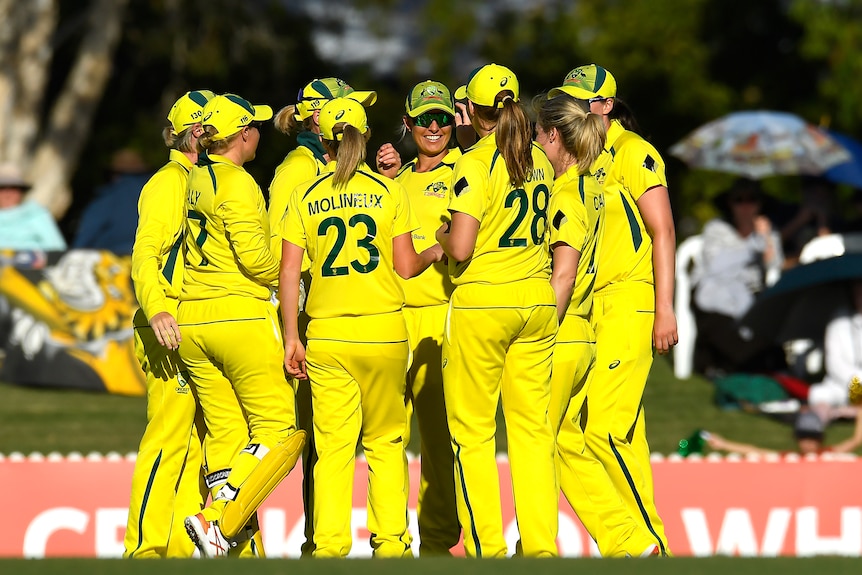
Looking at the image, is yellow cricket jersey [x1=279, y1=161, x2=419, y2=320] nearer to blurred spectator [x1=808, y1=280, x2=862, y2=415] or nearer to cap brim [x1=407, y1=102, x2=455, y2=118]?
cap brim [x1=407, y1=102, x2=455, y2=118]

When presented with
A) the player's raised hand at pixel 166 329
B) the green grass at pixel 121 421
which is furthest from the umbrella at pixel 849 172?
the player's raised hand at pixel 166 329

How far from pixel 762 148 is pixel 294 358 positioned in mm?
9376

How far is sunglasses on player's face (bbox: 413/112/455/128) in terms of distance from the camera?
7598 millimetres

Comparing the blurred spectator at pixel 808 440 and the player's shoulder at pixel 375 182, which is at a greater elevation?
the player's shoulder at pixel 375 182

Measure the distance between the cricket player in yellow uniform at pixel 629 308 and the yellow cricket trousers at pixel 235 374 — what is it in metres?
1.51

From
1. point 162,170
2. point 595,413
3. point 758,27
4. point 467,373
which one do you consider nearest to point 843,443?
point 595,413

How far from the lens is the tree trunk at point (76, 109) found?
66.0 feet

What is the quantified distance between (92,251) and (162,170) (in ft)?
19.1

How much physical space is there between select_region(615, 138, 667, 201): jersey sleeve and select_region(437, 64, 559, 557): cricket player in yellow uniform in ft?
1.89

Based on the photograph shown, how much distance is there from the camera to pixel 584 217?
7254 mm

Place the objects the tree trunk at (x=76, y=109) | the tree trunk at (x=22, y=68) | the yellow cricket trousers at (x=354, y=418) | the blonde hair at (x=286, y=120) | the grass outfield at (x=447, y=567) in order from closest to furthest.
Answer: the grass outfield at (x=447, y=567), the yellow cricket trousers at (x=354, y=418), the blonde hair at (x=286, y=120), the tree trunk at (x=22, y=68), the tree trunk at (x=76, y=109)

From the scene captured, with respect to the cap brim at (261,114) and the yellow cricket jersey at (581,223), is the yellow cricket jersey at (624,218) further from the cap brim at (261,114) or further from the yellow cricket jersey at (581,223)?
the cap brim at (261,114)

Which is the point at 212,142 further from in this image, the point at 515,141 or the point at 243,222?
the point at 515,141

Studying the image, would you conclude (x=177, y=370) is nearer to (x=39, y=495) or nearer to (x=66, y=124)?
(x=39, y=495)
